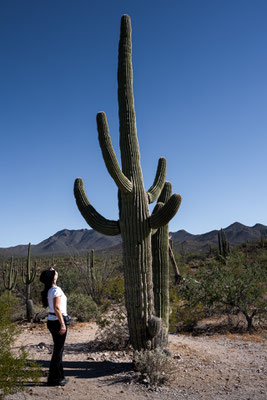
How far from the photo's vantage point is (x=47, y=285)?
4910 millimetres

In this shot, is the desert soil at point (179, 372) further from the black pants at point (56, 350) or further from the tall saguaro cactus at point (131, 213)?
the tall saguaro cactus at point (131, 213)

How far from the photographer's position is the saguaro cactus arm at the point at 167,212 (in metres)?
6.01

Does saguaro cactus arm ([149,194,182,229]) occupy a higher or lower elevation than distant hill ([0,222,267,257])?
lower

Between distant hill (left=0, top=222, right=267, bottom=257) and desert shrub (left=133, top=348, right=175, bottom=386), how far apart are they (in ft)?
37.9

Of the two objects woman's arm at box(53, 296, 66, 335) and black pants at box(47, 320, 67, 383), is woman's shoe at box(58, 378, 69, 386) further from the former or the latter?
woman's arm at box(53, 296, 66, 335)

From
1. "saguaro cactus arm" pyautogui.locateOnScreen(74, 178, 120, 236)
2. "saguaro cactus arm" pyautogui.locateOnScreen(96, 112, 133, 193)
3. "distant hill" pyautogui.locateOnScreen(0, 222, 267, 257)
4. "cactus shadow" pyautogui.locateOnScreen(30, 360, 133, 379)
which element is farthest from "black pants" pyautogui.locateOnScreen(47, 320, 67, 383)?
"distant hill" pyautogui.locateOnScreen(0, 222, 267, 257)

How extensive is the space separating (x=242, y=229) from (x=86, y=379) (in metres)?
104

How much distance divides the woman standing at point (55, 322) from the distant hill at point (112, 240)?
38.8 feet

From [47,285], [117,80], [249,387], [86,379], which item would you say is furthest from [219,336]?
[117,80]

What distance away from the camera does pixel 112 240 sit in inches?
5551

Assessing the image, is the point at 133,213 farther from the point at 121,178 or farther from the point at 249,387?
the point at 249,387

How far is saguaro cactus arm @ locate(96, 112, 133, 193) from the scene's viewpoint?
19.9 ft

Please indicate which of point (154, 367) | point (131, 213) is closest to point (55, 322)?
point (154, 367)

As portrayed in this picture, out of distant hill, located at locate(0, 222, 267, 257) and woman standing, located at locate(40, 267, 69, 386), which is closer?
woman standing, located at locate(40, 267, 69, 386)
